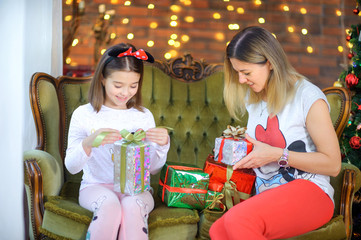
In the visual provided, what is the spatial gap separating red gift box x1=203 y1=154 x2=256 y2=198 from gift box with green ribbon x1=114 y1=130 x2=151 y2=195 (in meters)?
0.42

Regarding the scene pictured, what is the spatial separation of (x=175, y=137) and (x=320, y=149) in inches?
52.6

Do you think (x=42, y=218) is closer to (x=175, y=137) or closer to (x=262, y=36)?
(x=175, y=137)

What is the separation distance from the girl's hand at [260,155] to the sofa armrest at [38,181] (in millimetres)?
1072

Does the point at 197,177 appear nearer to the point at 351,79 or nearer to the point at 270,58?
the point at 270,58

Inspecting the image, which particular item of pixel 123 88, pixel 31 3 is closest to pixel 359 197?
pixel 123 88

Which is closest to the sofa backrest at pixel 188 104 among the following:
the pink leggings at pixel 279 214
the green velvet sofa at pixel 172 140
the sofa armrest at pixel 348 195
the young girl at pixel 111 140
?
the green velvet sofa at pixel 172 140

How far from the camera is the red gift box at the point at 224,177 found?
192cm

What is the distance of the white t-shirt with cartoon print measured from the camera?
67.1 inches

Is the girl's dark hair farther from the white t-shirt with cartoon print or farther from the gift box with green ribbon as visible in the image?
the white t-shirt with cartoon print

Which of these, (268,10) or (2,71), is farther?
(268,10)

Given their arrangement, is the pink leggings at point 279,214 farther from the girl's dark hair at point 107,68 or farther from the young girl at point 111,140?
the girl's dark hair at point 107,68

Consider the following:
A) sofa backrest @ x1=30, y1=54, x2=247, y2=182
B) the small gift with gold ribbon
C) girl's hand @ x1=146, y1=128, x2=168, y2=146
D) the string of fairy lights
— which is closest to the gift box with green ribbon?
girl's hand @ x1=146, y1=128, x2=168, y2=146

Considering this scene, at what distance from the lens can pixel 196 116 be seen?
286 cm

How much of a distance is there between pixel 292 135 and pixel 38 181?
1.36 metres
